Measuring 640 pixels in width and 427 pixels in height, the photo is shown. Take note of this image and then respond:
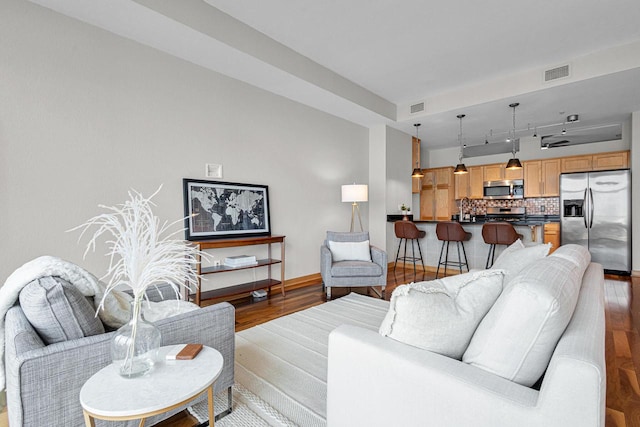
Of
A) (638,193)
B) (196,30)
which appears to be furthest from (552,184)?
(196,30)

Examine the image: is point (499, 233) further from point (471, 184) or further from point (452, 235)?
point (471, 184)

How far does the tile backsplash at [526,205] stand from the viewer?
273 inches

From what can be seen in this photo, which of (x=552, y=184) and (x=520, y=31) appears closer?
(x=520, y=31)

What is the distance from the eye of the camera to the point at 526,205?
7250mm

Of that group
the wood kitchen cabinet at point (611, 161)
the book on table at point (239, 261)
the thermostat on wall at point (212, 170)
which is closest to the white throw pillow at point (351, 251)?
the book on table at point (239, 261)

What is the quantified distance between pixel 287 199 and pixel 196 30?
7.38 feet

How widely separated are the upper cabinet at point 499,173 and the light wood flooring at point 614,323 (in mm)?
2727

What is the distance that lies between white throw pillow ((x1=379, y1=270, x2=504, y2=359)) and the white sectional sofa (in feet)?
0.16

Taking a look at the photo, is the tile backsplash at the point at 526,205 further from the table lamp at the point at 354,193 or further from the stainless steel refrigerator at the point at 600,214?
the table lamp at the point at 354,193

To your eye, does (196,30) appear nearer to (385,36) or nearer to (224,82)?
(224,82)

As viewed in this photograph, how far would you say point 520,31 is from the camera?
331 centimetres

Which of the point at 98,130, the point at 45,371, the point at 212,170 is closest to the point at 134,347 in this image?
the point at 45,371

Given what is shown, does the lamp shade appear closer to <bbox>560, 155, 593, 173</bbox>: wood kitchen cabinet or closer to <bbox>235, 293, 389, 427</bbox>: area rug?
<bbox>235, 293, 389, 427</bbox>: area rug

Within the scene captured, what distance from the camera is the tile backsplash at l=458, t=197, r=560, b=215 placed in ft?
22.8
